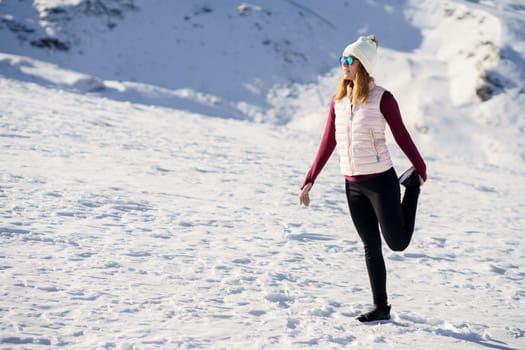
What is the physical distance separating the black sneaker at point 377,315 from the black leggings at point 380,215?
0.05 m

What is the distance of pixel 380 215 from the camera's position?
3572mm

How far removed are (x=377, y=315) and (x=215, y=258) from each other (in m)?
1.87

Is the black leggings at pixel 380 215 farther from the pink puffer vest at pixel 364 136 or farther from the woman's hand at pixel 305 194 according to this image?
the woman's hand at pixel 305 194

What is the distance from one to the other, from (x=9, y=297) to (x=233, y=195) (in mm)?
4828

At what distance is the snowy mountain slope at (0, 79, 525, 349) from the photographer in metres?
3.51

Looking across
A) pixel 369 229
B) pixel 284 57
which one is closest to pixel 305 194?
pixel 369 229

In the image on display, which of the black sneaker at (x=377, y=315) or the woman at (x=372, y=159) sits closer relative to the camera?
the woman at (x=372, y=159)

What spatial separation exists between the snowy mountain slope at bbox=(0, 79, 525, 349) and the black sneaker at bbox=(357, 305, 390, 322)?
0.07 metres

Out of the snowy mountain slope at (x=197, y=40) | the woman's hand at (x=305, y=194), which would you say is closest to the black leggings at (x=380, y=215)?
the woman's hand at (x=305, y=194)

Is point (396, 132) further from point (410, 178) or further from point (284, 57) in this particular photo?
point (284, 57)

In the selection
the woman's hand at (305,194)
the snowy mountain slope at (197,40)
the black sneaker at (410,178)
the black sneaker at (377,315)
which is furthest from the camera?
the snowy mountain slope at (197,40)

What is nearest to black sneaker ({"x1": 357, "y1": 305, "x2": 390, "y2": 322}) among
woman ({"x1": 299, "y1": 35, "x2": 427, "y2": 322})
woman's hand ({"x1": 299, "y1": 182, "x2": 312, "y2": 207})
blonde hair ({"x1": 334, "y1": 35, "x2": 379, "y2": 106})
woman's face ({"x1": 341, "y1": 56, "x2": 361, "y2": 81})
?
woman ({"x1": 299, "y1": 35, "x2": 427, "y2": 322})

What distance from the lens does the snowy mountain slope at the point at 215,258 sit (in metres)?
3.51

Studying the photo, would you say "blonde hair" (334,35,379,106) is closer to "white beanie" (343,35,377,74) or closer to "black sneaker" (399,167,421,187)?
"white beanie" (343,35,377,74)
